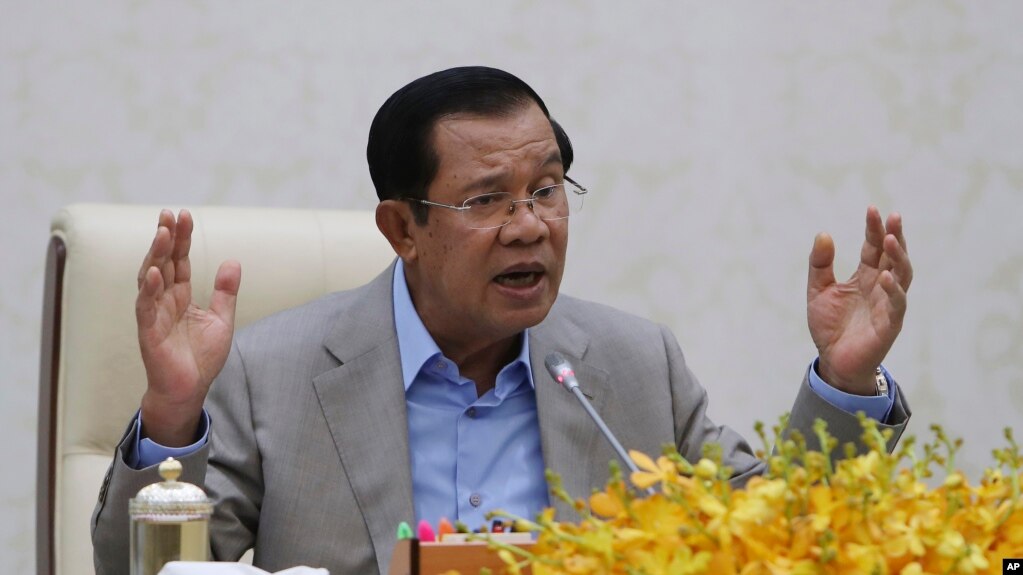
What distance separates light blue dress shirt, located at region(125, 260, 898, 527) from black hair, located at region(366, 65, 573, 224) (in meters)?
0.20

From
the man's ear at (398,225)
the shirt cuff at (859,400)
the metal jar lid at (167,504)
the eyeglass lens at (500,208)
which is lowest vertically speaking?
the metal jar lid at (167,504)

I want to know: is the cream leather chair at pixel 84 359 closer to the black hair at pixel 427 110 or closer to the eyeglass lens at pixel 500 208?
the black hair at pixel 427 110

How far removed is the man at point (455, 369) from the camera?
6.25 ft

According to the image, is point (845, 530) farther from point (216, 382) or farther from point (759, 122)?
point (759, 122)

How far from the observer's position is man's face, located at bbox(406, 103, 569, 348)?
2.06 m

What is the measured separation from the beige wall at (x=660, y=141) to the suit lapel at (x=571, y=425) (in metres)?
0.95

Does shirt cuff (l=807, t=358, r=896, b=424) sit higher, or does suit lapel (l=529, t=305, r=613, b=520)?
shirt cuff (l=807, t=358, r=896, b=424)

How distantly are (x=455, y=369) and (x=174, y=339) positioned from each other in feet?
1.81

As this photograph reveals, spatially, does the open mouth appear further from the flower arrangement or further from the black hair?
the flower arrangement

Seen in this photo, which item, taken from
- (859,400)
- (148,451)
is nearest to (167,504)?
(148,451)

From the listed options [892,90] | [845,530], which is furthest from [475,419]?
[892,90]

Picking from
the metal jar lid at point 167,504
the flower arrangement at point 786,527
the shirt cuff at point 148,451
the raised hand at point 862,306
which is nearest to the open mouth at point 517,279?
the raised hand at point 862,306

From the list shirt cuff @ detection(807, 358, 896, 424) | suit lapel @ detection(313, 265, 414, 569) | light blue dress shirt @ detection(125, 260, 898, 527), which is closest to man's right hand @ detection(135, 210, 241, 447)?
suit lapel @ detection(313, 265, 414, 569)

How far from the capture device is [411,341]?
2160 millimetres
